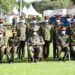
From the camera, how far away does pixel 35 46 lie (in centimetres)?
1755

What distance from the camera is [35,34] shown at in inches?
694

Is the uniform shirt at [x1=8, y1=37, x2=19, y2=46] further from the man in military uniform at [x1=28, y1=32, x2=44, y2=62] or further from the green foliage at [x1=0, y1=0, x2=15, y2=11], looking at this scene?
the green foliage at [x1=0, y1=0, x2=15, y2=11]

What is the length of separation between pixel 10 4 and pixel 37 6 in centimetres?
4008

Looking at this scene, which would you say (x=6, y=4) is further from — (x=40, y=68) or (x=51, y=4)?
(x=40, y=68)

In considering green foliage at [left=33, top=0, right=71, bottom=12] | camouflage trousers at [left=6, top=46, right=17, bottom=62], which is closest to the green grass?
camouflage trousers at [left=6, top=46, right=17, bottom=62]

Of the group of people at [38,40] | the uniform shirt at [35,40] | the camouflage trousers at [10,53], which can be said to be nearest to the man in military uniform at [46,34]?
the group of people at [38,40]

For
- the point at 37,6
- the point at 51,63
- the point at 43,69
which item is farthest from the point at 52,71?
the point at 37,6

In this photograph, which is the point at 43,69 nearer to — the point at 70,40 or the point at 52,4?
the point at 70,40

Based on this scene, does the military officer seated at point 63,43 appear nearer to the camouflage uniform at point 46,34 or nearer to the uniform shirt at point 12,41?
the camouflage uniform at point 46,34

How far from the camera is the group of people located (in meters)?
17.5

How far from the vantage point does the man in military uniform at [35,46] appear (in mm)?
17500

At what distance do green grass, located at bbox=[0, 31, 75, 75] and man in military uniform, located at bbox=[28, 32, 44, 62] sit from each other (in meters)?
0.35

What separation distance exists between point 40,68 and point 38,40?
193cm

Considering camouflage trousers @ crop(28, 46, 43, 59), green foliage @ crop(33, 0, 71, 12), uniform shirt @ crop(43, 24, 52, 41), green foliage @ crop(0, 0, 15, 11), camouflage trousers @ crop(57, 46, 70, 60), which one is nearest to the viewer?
camouflage trousers @ crop(28, 46, 43, 59)
